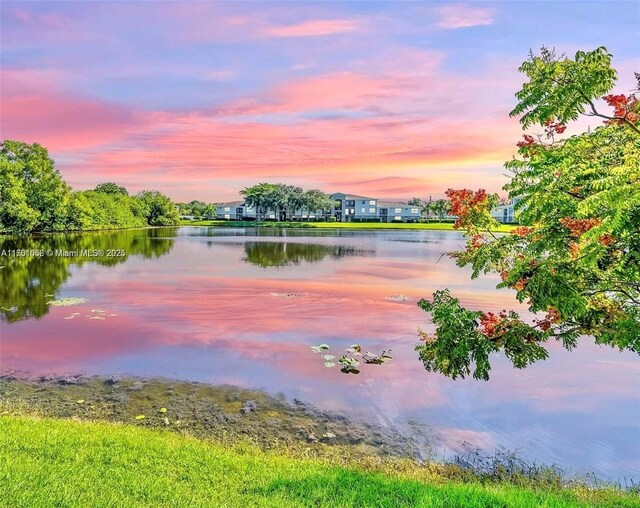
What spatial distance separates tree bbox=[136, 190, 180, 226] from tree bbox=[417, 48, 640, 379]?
442 feet

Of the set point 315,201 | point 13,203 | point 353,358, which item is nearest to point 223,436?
point 353,358

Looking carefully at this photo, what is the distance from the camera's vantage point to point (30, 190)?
227 feet

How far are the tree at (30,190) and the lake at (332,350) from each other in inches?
1556

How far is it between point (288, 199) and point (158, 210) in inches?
1532

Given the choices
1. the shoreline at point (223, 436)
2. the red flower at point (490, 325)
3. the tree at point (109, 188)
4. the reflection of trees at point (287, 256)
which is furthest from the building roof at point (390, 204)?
the red flower at point (490, 325)

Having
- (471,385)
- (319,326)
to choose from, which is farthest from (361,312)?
(471,385)

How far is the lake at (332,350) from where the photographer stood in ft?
31.7

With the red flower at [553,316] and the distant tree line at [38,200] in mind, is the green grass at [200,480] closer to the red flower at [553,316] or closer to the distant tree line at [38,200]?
the red flower at [553,316]

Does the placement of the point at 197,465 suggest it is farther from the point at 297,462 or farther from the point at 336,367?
the point at 336,367

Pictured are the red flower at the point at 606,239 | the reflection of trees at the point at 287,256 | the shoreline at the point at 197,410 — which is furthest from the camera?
the reflection of trees at the point at 287,256

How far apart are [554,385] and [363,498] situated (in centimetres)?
849

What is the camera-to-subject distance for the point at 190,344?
15219 millimetres

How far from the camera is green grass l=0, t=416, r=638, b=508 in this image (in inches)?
222

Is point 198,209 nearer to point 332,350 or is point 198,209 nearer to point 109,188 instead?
point 109,188
